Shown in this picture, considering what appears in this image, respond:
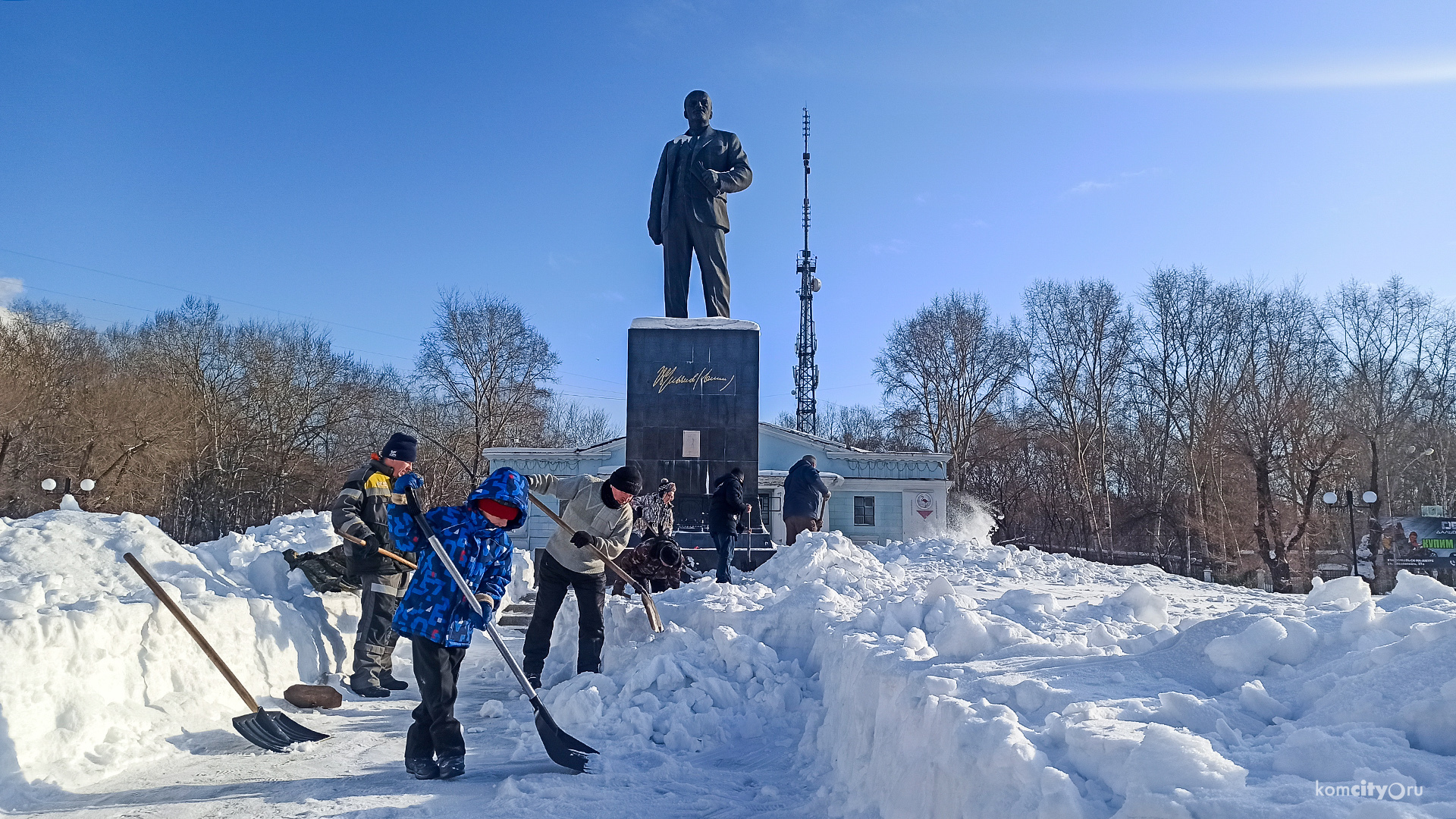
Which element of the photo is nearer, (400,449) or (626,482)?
(626,482)

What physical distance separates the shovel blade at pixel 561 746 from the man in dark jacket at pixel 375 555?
2.05m

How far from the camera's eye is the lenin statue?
1450cm

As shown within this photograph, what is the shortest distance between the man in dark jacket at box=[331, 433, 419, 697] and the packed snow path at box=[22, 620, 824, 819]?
3.48 ft

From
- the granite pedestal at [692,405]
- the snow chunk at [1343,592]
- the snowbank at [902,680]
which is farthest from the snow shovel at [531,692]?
the granite pedestal at [692,405]

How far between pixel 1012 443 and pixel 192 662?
34.6 m

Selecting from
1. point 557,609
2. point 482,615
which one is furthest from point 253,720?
point 557,609

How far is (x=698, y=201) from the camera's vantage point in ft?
47.9

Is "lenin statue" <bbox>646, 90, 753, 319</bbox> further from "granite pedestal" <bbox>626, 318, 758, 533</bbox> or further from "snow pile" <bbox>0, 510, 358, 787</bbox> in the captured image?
"snow pile" <bbox>0, 510, 358, 787</bbox>

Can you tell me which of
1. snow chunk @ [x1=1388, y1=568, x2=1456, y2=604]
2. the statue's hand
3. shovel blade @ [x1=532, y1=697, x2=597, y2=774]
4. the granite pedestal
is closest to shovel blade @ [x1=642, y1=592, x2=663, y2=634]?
shovel blade @ [x1=532, y1=697, x2=597, y2=774]

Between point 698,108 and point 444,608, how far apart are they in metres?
12.1

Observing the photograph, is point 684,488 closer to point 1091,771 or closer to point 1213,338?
point 1091,771

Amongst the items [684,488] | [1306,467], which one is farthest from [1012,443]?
[684,488]

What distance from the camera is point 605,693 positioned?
5.57 m
